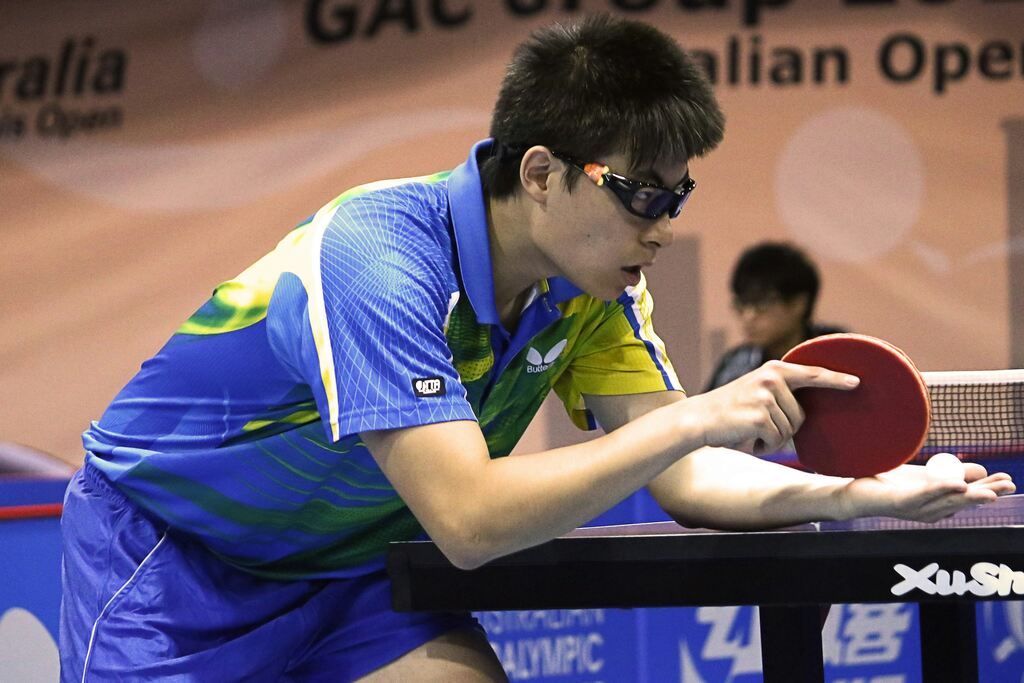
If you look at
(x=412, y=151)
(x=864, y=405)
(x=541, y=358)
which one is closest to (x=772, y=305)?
(x=412, y=151)

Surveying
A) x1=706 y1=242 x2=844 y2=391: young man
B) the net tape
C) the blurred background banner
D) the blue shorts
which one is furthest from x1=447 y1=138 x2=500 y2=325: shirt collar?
the blurred background banner

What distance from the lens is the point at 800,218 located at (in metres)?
6.40

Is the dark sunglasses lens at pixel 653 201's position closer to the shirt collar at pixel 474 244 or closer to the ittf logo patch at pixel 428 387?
the shirt collar at pixel 474 244

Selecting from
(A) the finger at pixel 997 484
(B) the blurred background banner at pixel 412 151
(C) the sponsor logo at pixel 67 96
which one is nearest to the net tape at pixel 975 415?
(A) the finger at pixel 997 484

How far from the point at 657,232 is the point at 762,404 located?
0.39m

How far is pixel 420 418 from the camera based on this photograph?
187 cm

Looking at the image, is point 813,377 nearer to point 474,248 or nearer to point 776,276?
point 474,248

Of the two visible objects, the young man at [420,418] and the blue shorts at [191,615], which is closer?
the young man at [420,418]

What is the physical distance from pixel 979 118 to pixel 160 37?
399 centimetres

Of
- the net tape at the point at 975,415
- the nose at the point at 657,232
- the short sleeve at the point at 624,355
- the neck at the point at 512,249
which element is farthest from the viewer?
the net tape at the point at 975,415

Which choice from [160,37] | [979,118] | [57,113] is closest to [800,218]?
[979,118]

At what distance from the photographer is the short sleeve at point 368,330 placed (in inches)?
74.1

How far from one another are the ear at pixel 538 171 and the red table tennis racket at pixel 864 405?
18.4 inches

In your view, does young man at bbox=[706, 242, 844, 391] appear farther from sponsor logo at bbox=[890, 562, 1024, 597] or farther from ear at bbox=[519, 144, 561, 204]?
sponsor logo at bbox=[890, 562, 1024, 597]
